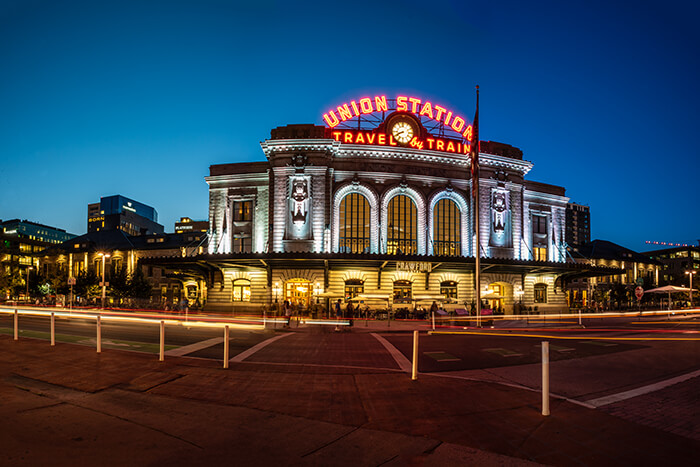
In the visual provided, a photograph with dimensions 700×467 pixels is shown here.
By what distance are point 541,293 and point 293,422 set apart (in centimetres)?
4664

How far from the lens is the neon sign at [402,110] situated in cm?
4406

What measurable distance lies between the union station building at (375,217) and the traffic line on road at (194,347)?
21.8 m

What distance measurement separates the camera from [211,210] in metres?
44.6

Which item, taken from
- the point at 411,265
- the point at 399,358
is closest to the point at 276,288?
the point at 411,265

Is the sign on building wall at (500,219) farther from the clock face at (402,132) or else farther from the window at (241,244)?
the window at (241,244)

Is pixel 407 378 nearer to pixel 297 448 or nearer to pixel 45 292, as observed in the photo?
pixel 297 448

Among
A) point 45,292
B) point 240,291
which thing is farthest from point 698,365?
point 45,292

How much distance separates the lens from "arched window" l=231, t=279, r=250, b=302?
137 feet

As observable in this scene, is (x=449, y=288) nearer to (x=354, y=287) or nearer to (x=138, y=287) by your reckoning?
(x=354, y=287)

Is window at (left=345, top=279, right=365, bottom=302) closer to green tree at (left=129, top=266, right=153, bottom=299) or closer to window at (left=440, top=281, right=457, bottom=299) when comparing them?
window at (left=440, top=281, right=457, bottom=299)

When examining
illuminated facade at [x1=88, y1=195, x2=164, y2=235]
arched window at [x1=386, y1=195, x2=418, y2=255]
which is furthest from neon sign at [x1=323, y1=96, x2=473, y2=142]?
illuminated facade at [x1=88, y1=195, x2=164, y2=235]

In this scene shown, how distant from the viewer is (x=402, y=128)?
44.6 m

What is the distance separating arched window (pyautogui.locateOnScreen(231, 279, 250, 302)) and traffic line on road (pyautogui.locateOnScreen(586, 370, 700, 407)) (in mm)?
36765

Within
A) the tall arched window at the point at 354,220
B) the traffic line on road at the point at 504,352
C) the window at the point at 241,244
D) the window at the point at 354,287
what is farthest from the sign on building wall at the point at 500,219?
the traffic line on road at the point at 504,352
